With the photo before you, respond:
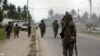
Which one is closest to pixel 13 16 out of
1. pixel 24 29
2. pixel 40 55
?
Answer: pixel 24 29

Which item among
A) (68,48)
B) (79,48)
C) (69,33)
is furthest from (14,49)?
(69,33)

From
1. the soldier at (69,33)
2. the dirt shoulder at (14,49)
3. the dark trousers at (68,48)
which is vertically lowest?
the dirt shoulder at (14,49)

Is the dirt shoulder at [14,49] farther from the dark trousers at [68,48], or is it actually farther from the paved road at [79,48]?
the dark trousers at [68,48]

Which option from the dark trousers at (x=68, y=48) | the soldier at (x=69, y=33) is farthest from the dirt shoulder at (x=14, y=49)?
Result: the soldier at (x=69, y=33)

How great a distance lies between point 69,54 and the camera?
13.4 m

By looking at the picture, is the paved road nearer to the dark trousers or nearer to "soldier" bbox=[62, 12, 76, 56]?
the dark trousers

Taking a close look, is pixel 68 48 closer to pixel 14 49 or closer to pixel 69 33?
pixel 69 33

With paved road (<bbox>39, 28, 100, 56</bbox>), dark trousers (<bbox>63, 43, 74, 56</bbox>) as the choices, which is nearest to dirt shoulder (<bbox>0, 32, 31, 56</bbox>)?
paved road (<bbox>39, 28, 100, 56</bbox>)

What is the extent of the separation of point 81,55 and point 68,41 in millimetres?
3730

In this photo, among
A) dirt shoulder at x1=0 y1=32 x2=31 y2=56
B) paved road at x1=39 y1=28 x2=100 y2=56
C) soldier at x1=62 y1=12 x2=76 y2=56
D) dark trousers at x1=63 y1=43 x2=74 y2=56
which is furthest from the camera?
dirt shoulder at x1=0 y1=32 x2=31 y2=56

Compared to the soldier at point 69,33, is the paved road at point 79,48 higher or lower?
lower

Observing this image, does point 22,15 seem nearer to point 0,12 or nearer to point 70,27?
point 0,12

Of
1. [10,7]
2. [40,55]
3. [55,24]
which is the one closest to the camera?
[40,55]

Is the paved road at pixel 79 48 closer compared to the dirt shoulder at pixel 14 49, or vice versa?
the paved road at pixel 79 48
